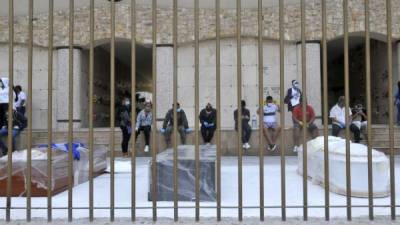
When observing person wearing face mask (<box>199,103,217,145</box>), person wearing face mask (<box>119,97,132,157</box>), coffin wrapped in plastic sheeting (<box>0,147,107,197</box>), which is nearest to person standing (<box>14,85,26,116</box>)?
person wearing face mask (<box>119,97,132,157</box>)

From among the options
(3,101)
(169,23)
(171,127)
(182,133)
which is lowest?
(182,133)

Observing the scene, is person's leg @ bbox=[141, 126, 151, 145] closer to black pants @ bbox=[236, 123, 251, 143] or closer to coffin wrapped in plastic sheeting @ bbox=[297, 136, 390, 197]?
black pants @ bbox=[236, 123, 251, 143]

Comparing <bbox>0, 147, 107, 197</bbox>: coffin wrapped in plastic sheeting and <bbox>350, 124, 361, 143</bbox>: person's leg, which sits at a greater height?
<bbox>350, 124, 361, 143</bbox>: person's leg

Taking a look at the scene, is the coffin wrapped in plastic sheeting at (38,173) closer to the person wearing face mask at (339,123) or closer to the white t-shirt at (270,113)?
the white t-shirt at (270,113)

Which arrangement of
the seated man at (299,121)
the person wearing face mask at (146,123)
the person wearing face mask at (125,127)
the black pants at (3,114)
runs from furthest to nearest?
the person wearing face mask at (146,123), the person wearing face mask at (125,127), the seated man at (299,121), the black pants at (3,114)

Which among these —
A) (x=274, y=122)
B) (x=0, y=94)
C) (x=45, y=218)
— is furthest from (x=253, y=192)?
(x=0, y=94)

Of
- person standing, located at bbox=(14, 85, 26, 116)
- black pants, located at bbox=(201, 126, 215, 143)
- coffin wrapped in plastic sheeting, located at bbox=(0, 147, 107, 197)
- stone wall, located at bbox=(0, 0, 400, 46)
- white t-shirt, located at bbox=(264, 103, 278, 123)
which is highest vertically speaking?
stone wall, located at bbox=(0, 0, 400, 46)

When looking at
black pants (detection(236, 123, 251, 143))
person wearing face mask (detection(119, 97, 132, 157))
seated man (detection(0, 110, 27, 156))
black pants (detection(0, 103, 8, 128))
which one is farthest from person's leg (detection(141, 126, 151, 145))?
black pants (detection(0, 103, 8, 128))

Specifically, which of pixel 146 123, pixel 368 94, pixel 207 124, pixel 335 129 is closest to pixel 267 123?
pixel 207 124

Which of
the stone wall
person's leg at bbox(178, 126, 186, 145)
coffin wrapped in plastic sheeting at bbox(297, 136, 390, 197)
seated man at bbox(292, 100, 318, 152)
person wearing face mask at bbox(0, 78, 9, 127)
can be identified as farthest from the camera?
the stone wall

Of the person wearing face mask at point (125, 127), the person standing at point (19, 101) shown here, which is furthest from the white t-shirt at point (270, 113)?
the person standing at point (19, 101)

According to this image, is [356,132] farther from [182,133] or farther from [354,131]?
[182,133]

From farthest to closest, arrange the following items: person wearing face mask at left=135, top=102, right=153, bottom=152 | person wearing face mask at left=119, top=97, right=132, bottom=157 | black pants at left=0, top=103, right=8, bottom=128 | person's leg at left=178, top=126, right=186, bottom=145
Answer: person's leg at left=178, top=126, right=186, bottom=145 → person wearing face mask at left=135, top=102, right=153, bottom=152 → person wearing face mask at left=119, top=97, right=132, bottom=157 → black pants at left=0, top=103, right=8, bottom=128

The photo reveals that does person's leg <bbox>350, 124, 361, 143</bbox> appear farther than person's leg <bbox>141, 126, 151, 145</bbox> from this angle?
No
